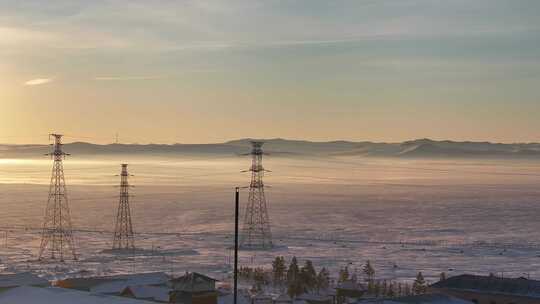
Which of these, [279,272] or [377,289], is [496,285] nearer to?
[377,289]

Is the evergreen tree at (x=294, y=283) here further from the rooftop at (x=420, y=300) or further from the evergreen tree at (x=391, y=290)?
the rooftop at (x=420, y=300)

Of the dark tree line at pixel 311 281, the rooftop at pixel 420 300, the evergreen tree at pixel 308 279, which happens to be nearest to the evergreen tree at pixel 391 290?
the dark tree line at pixel 311 281

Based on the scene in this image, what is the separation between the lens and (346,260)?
3953cm

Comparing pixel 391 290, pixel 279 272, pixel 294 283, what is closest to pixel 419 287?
pixel 391 290

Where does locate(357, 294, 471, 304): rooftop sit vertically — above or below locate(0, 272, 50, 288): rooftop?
below

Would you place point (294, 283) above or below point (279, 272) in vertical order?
below

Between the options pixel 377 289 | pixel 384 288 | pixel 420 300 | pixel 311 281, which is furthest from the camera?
pixel 311 281

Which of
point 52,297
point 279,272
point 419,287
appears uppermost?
point 52,297

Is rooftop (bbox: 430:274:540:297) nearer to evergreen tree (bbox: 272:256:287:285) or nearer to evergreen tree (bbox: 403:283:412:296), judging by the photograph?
evergreen tree (bbox: 403:283:412:296)

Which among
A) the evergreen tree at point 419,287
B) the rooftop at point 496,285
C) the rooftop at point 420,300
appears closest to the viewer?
the rooftop at point 420,300

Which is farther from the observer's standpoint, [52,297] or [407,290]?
[407,290]

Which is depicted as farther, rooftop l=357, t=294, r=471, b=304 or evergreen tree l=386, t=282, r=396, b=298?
evergreen tree l=386, t=282, r=396, b=298

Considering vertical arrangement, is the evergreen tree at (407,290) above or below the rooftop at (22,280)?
below

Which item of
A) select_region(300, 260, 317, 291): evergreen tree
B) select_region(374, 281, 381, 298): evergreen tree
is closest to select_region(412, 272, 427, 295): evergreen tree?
select_region(374, 281, 381, 298): evergreen tree
